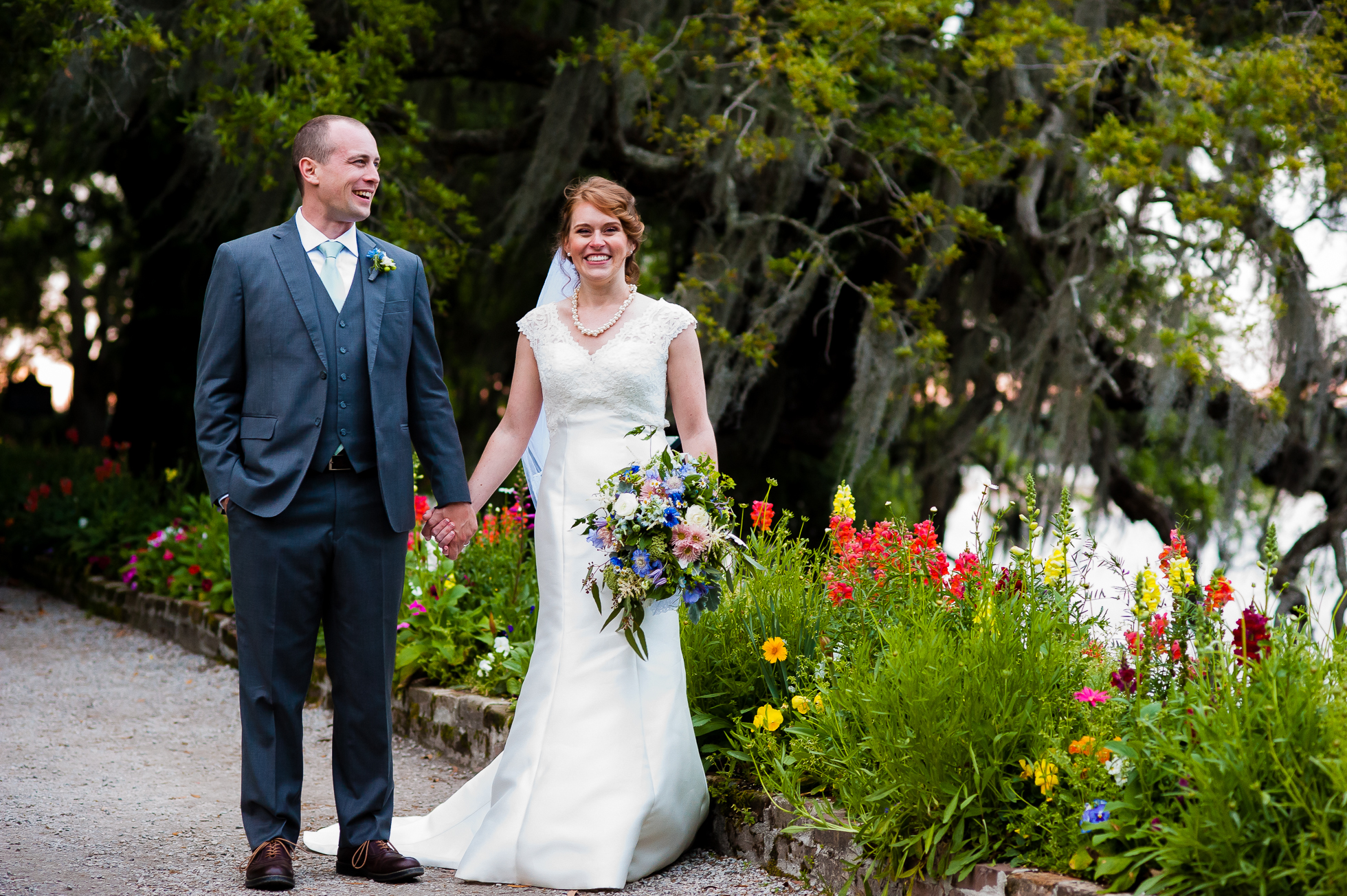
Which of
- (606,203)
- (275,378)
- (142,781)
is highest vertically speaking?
(606,203)

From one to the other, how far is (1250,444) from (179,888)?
6.46 meters

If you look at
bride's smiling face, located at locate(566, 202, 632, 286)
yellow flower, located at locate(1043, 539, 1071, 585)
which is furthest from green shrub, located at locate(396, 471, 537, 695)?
yellow flower, located at locate(1043, 539, 1071, 585)

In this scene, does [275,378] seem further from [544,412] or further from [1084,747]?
[1084,747]

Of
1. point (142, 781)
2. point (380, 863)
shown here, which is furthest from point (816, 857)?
point (142, 781)

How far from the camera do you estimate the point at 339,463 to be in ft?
9.64

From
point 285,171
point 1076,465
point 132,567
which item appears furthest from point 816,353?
point 132,567

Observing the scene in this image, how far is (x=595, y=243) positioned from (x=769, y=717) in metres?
1.38

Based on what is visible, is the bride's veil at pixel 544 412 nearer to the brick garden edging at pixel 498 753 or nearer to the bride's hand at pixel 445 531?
the bride's hand at pixel 445 531

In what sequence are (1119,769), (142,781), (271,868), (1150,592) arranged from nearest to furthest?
(1119,769)
(1150,592)
(271,868)
(142,781)

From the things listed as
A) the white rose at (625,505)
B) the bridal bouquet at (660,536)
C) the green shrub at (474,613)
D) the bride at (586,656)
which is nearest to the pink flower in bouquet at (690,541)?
the bridal bouquet at (660,536)

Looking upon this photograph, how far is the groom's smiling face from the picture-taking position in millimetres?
2941

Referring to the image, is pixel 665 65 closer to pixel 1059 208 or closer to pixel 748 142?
pixel 748 142

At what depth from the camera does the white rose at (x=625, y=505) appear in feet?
9.91

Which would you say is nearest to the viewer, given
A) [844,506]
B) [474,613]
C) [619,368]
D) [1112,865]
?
[1112,865]
